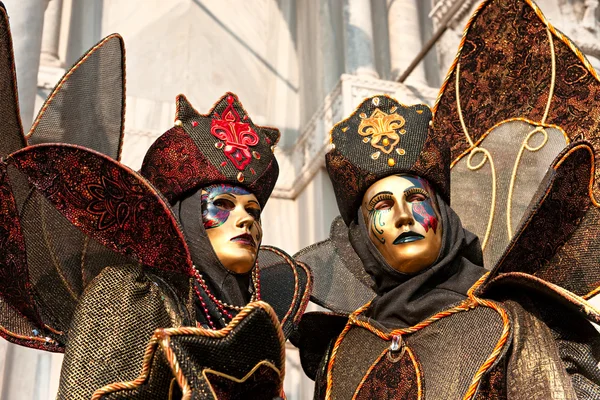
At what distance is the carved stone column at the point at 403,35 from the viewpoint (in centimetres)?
461

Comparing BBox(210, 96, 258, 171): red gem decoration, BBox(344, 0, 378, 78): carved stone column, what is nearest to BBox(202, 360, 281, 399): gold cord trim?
BBox(210, 96, 258, 171): red gem decoration

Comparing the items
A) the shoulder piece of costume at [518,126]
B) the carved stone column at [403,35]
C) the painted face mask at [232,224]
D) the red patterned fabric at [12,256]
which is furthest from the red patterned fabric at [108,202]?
the carved stone column at [403,35]

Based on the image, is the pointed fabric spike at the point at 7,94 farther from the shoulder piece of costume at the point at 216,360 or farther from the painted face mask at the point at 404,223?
the painted face mask at the point at 404,223

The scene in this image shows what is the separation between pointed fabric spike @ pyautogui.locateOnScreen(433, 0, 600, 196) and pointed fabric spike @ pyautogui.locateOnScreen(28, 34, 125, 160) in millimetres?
828

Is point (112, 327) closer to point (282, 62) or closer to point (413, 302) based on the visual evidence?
point (413, 302)

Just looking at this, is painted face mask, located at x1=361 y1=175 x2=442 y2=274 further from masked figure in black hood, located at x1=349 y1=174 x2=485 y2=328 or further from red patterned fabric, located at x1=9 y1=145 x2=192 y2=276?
red patterned fabric, located at x1=9 y1=145 x2=192 y2=276

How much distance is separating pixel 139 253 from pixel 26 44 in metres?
1.49

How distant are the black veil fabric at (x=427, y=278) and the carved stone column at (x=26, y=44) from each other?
1.24 m

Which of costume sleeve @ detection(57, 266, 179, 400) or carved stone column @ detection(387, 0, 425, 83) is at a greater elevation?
carved stone column @ detection(387, 0, 425, 83)

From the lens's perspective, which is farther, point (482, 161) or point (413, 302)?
point (482, 161)

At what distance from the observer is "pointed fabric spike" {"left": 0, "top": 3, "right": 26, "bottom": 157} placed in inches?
84.0

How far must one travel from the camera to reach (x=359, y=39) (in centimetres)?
442

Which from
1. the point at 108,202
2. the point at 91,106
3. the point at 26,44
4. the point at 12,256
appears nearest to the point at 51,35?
the point at 26,44

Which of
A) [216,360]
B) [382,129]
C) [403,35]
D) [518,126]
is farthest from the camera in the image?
[403,35]
